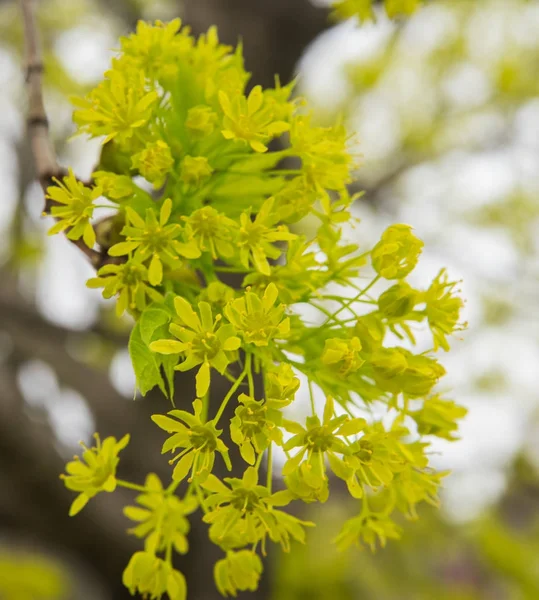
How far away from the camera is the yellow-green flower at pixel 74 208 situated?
0.78 meters

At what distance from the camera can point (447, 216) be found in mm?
4453

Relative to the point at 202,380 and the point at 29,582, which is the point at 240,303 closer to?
the point at 202,380

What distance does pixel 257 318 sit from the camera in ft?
2.33

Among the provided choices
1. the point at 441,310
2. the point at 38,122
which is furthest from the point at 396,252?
the point at 38,122

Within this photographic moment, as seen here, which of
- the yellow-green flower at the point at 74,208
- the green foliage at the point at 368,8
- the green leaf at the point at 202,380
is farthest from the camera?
the green foliage at the point at 368,8

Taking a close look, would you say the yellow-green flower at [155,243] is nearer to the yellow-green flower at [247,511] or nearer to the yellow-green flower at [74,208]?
the yellow-green flower at [74,208]

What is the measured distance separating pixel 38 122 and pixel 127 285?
1.24ft

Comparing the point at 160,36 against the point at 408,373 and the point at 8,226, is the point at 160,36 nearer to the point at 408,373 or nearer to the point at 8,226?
the point at 408,373

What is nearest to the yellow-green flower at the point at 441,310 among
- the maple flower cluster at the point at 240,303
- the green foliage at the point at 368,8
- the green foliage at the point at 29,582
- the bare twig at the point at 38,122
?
the maple flower cluster at the point at 240,303

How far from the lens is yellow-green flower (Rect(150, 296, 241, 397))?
0.69 metres

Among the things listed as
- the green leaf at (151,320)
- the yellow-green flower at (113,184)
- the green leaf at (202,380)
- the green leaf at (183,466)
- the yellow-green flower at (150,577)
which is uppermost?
the yellow-green flower at (113,184)

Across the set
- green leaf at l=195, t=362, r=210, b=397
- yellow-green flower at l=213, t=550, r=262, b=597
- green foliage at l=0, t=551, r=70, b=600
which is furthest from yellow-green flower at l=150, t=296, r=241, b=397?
green foliage at l=0, t=551, r=70, b=600

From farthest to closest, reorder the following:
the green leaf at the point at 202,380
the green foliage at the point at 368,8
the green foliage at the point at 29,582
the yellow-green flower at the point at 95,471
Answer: the green foliage at the point at 29,582, the green foliage at the point at 368,8, the yellow-green flower at the point at 95,471, the green leaf at the point at 202,380

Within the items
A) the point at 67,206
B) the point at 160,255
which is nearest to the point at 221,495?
the point at 160,255
